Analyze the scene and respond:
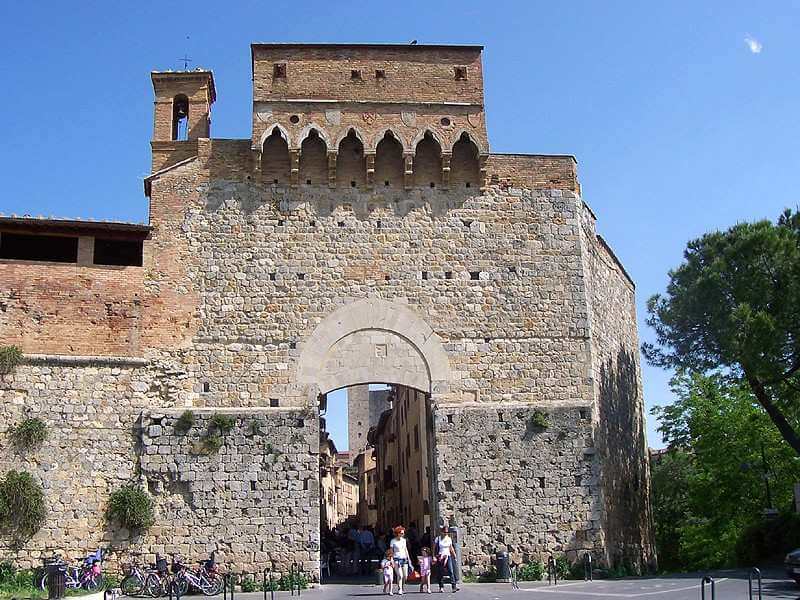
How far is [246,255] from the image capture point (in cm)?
2050

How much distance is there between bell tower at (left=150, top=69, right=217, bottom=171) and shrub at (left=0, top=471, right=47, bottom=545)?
29.1 feet

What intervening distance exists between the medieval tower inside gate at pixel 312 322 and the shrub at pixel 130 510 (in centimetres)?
25

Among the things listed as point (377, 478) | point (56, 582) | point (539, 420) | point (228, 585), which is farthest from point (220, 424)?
point (377, 478)

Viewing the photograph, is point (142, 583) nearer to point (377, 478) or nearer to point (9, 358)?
point (9, 358)

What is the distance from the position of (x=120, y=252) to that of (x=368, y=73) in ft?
27.0

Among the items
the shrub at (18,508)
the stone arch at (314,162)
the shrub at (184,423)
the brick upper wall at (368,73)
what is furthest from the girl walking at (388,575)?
the brick upper wall at (368,73)

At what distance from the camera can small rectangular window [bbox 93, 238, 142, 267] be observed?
2184cm

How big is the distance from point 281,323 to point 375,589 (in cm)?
665

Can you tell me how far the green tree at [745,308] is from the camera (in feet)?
72.0

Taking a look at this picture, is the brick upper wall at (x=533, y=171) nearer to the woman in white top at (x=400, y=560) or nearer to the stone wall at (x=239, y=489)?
the stone wall at (x=239, y=489)

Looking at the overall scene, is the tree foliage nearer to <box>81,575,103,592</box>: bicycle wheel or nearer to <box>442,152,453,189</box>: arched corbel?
<box>442,152,453,189</box>: arched corbel

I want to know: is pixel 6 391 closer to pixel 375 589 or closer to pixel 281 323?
pixel 281 323

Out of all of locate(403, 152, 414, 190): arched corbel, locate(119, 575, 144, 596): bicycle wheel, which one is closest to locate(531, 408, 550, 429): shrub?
locate(403, 152, 414, 190): arched corbel

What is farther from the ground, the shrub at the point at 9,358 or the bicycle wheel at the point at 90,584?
the shrub at the point at 9,358
